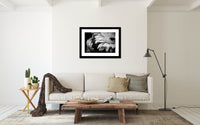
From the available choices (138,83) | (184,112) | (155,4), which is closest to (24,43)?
(138,83)

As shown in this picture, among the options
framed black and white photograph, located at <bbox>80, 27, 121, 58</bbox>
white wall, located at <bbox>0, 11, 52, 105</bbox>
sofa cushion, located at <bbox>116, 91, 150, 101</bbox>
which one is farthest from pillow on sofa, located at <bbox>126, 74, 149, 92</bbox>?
white wall, located at <bbox>0, 11, 52, 105</bbox>

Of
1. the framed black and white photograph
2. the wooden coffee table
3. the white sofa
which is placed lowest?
the wooden coffee table

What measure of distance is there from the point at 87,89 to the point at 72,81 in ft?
1.29

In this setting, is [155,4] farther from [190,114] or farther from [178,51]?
[190,114]

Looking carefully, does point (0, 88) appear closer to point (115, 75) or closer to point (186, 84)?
point (115, 75)

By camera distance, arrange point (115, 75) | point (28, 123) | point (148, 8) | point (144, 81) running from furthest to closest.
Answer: point (148, 8) → point (115, 75) → point (144, 81) → point (28, 123)

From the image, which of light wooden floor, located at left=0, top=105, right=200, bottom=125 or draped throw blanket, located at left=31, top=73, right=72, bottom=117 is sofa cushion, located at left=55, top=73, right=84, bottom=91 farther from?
light wooden floor, located at left=0, top=105, right=200, bottom=125

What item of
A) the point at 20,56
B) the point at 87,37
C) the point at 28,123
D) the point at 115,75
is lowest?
the point at 28,123

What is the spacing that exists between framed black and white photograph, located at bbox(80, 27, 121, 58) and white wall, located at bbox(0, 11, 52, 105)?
946mm

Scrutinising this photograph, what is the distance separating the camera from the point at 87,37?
5.25 metres

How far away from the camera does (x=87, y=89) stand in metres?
4.98

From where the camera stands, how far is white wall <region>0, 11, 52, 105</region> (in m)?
5.50

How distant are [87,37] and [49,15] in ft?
Result: 3.88

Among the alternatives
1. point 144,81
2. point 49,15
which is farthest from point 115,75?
point 49,15
